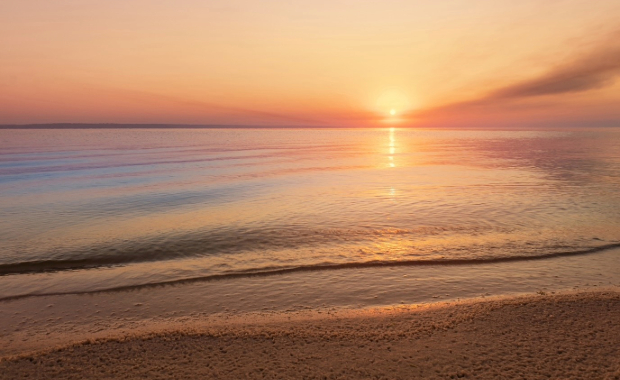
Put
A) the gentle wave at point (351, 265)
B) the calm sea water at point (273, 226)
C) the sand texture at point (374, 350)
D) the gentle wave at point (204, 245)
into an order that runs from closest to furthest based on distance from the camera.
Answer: the sand texture at point (374, 350)
the gentle wave at point (351, 265)
the calm sea water at point (273, 226)
the gentle wave at point (204, 245)

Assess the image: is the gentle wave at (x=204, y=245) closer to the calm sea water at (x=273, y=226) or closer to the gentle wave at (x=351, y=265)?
the calm sea water at (x=273, y=226)

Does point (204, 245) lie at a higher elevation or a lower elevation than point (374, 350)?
lower

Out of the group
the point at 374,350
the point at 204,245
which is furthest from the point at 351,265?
the point at 204,245

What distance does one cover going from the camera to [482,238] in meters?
14.4

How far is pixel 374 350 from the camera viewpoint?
6.59m

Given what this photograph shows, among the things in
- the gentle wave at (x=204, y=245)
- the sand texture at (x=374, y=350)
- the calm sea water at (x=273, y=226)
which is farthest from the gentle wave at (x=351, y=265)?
the sand texture at (x=374, y=350)

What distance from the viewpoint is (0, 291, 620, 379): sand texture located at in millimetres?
5953

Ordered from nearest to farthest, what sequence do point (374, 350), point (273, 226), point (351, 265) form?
point (374, 350), point (351, 265), point (273, 226)

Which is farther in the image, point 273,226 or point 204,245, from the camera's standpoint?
point 273,226

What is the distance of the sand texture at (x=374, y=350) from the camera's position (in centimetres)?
595

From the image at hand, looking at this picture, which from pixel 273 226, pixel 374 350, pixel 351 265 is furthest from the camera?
pixel 273 226

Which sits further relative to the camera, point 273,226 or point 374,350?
point 273,226

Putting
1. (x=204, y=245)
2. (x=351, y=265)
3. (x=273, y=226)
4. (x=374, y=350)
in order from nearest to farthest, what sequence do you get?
(x=374, y=350), (x=351, y=265), (x=204, y=245), (x=273, y=226)

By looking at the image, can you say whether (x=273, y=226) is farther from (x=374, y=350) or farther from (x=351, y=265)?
(x=374, y=350)
